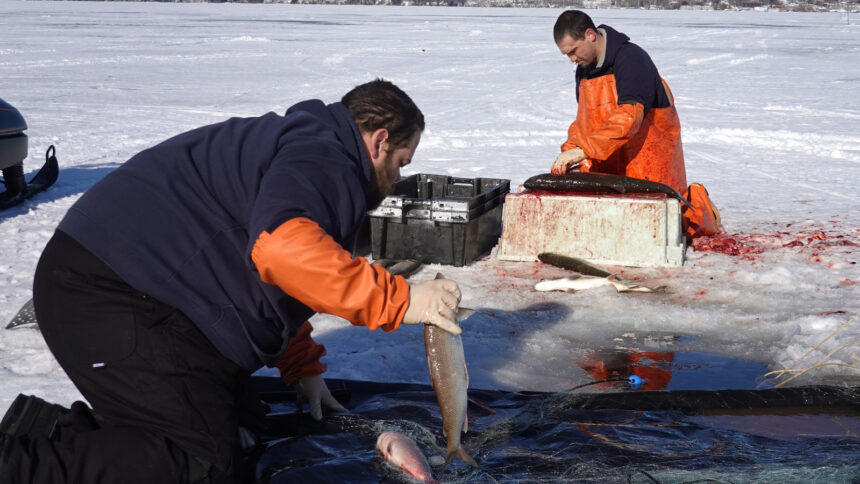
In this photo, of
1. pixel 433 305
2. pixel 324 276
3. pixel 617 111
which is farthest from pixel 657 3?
pixel 324 276

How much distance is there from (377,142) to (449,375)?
31.8 inches

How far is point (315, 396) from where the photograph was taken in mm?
3617

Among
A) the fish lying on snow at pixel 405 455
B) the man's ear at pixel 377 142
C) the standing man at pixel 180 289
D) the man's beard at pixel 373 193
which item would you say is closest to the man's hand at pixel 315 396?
the fish lying on snow at pixel 405 455

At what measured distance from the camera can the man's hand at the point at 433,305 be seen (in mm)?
2633

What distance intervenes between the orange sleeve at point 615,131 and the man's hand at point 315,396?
11.8 ft

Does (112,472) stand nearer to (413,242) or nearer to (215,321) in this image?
(215,321)

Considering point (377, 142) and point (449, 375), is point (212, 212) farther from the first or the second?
point (449, 375)

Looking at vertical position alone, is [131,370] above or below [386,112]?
below

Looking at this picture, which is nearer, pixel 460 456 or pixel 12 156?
pixel 460 456

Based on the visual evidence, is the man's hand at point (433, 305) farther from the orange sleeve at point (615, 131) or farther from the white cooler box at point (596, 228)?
the orange sleeve at point (615, 131)

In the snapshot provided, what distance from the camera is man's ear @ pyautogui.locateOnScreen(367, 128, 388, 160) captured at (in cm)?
276

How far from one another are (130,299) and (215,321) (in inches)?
10.9

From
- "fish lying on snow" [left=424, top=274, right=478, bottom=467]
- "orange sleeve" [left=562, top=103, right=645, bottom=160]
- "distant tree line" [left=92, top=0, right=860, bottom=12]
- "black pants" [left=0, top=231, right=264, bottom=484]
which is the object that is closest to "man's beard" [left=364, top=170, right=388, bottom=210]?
"fish lying on snow" [left=424, top=274, right=478, bottom=467]

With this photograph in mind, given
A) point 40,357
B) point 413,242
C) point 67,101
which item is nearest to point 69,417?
point 40,357
